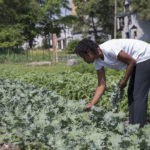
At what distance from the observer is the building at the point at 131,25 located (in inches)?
1652

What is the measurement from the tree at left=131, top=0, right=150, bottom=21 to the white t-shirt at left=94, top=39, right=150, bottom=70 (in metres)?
34.5

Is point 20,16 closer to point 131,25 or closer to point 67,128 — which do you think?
point 131,25

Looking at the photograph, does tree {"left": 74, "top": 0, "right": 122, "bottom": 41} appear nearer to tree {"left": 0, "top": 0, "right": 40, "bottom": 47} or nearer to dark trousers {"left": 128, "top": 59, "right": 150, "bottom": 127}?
tree {"left": 0, "top": 0, "right": 40, "bottom": 47}

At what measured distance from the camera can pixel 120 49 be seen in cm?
330

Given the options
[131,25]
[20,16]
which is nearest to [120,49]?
[20,16]

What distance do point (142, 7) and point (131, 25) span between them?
7.18m

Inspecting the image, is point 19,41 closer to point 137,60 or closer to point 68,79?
point 68,79

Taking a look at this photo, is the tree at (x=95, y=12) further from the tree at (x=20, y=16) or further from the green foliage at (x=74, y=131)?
the green foliage at (x=74, y=131)

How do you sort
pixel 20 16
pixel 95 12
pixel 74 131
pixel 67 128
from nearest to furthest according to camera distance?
pixel 74 131
pixel 67 128
pixel 20 16
pixel 95 12

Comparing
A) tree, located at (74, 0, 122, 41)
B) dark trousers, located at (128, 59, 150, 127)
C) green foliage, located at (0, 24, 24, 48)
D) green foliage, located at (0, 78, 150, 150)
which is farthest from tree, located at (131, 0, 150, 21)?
green foliage, located at (0, 78, 150, 150)

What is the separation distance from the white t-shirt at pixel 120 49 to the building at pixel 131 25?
125 ft

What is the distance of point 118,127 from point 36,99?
1729mm

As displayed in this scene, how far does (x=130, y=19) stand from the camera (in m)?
44.7

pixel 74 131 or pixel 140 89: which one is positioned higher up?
pixel 140 89
